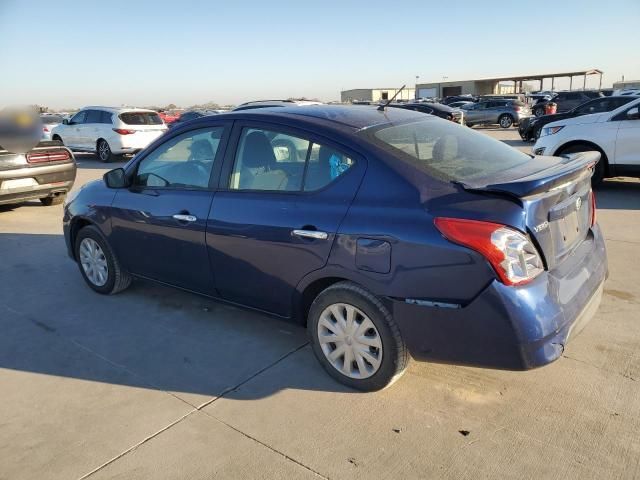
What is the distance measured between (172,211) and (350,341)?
1.68 metres

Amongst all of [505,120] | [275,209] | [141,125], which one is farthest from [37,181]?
[505,120]

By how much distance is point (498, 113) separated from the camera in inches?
1074

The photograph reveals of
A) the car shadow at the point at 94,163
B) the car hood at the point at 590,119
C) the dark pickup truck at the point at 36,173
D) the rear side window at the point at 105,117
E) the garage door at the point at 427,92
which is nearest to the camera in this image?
the dark pickup truck at the point at 36,173

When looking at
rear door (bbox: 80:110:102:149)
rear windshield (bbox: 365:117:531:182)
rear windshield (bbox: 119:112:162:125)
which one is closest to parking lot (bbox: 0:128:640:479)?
rear windshield (bbox: 365:117:531:182)

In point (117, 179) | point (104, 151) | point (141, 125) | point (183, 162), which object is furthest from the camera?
point (104, 151)

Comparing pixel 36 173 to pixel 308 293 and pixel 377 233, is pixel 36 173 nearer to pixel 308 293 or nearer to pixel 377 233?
pixel 308 293

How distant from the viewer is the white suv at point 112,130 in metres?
15.8

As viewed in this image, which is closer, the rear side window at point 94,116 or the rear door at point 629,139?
the rear door at point 629,139

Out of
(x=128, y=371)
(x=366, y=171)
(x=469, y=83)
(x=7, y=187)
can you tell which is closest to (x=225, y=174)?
(x=366, y=171)

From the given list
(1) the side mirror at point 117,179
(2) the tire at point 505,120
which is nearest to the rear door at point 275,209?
(1) the side mirror at point 117,179

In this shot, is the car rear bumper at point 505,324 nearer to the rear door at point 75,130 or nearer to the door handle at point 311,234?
the door handle at point 311,234

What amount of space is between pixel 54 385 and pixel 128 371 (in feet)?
1.45

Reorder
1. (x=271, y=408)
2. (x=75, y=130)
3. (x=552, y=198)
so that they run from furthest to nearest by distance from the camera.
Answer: (x=75, y=130) < (x=271, y=408) < (x=552, y=198)

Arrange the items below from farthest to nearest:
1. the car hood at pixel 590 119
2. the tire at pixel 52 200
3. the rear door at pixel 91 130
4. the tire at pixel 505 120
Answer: the tire at pixel 505 120 < the rear door at pixel 91 130 < the tire at pixel 52 200 < the car hood at pixel 590 119
